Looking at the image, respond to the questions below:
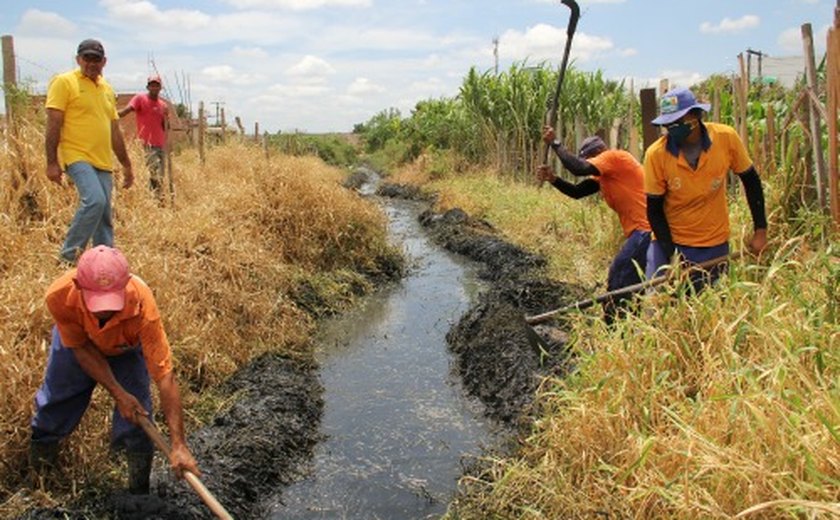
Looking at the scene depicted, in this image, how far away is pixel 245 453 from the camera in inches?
169

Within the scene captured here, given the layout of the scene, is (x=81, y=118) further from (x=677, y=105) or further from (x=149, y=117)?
(x=677, y=105)

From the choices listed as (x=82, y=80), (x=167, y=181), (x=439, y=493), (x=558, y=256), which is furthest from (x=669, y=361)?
(x=167, y=181)

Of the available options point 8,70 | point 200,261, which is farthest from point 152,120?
point 200,261

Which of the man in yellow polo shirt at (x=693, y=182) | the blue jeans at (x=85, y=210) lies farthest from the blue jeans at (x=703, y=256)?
the blue jeans at (x=85, y=210)

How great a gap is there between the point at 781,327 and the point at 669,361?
1.63ft

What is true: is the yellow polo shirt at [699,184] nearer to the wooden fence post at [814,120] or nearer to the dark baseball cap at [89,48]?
the wooden fence post at [814,120]

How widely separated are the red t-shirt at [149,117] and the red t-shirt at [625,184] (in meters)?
5.13

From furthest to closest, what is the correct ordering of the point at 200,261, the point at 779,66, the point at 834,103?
the point at 779,66, the point at 200,261, the point at 834,103

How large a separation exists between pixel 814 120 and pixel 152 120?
20.8ft

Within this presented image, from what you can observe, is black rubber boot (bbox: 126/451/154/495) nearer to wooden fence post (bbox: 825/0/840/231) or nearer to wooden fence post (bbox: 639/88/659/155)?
wooden fence post (bbox: 825/0/840/231)

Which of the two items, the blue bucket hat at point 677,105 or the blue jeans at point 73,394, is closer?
the blue jeans at point 73,394

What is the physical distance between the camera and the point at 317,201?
30.2 ft

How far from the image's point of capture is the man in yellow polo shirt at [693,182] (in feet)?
13.1

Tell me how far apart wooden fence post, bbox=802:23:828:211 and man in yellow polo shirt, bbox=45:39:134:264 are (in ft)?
16.1
